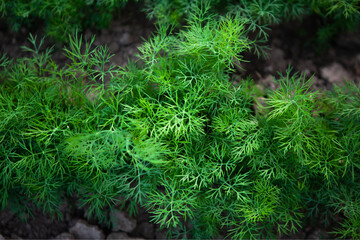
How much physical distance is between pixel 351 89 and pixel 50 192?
6.53 ft

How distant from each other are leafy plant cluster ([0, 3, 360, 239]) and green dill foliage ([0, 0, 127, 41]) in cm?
47

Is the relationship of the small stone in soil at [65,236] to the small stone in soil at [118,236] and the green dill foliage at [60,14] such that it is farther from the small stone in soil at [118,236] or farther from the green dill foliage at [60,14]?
the green dill foliage at [60,14]

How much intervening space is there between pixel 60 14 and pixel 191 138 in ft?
4.19

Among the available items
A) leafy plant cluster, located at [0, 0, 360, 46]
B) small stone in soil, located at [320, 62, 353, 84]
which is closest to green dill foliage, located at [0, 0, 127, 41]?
leafy plant cluster, located at [0, 0, 360, 46]

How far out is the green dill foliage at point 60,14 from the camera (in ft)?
7.05

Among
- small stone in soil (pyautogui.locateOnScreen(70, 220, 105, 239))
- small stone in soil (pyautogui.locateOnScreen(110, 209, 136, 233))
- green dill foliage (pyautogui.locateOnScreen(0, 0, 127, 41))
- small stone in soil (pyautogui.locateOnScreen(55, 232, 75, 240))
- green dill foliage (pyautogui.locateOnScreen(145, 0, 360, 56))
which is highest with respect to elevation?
green dill foliage (pyautogui.locateOnScreen(145, 0, 360, 56))

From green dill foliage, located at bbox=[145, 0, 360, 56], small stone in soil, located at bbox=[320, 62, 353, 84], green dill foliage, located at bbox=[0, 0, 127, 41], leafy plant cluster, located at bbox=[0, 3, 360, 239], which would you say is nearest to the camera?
leafy plant cluster, located at bbox=[0, 3, 360, 239]

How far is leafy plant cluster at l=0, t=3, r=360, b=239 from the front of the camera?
67.4 inches

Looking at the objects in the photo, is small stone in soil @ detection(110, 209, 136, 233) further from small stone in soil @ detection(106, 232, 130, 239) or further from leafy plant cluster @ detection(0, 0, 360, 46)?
leafy plant cluster @ detection(0, 0, 360, 46)

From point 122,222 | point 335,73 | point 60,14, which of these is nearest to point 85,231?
point 122,222

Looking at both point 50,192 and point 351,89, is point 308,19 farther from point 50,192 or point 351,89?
point 50,192

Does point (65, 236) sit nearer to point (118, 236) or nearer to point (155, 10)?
point (118, 236)

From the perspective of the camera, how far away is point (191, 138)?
5.99 feet

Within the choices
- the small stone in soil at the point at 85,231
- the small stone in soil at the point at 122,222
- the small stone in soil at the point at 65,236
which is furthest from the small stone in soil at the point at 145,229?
the small stone in soil at the point at 65,236
